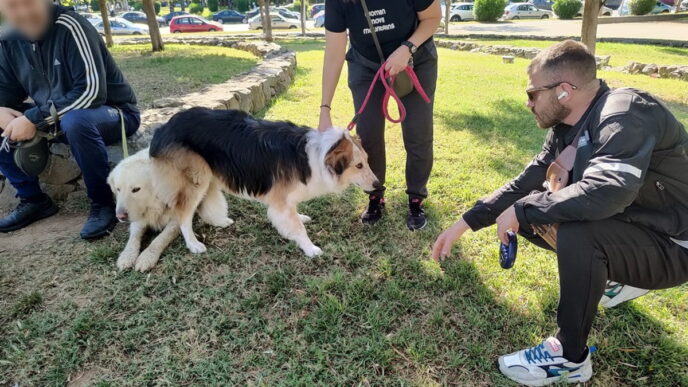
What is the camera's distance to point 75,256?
2.92 meters

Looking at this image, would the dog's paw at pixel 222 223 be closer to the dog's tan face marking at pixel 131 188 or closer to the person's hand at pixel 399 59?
the dog's tan face marking at pixel 131 188

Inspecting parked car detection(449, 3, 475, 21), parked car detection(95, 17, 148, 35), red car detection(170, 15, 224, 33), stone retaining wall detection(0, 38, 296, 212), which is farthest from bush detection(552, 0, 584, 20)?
parked car detection(95, 17, 148, 35)

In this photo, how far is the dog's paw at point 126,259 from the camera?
110 inches

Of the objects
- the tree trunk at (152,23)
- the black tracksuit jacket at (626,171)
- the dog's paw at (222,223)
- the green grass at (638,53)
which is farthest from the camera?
the tree trunk at (152,23)

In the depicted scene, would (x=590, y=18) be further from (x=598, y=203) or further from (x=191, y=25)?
(x=191, y=25)

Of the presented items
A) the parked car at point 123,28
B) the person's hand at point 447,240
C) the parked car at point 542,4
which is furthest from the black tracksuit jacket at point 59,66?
the parked car at point 542,4

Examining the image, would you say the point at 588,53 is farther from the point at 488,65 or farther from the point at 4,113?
the point at 488,65

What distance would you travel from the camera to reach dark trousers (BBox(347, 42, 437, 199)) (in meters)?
2.83

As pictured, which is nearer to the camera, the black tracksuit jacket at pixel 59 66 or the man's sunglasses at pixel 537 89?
the man's sunglasses at pixel 537 89

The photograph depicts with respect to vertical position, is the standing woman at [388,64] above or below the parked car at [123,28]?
→ below

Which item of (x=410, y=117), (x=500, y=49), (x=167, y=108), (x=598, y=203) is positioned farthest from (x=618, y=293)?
(x=500, y=49)

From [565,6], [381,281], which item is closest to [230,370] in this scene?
[381,281]

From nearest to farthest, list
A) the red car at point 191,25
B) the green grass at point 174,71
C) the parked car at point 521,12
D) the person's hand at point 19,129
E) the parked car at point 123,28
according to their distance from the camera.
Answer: the person's hand at point 19,129, the green grass at point 174,71, the parked car at point 123,28, the red car at point 191,25, the parked car at point 521,12

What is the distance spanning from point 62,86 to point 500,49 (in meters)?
13.2
